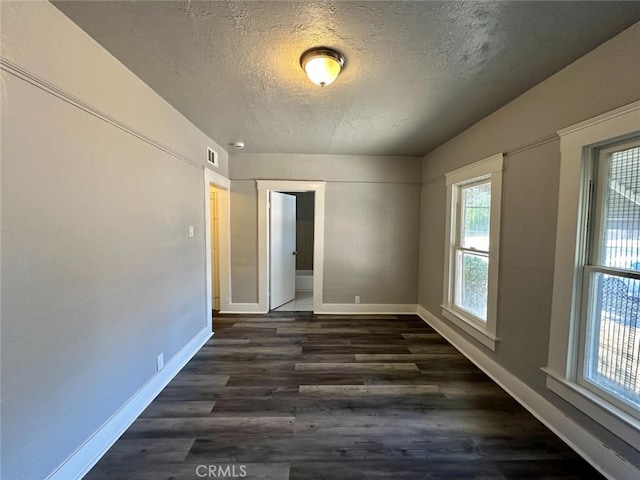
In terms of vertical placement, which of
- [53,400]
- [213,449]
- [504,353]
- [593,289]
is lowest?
[213,449]

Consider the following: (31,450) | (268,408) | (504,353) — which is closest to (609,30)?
(504,353)

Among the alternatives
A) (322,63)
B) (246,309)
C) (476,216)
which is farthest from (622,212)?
(246,309)

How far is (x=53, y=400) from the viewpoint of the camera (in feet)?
4.42

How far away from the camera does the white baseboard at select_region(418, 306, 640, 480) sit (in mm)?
1492

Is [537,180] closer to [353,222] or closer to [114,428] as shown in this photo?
[353,222]

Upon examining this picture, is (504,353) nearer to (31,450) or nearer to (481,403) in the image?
(481,403)

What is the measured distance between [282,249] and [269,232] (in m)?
0.53

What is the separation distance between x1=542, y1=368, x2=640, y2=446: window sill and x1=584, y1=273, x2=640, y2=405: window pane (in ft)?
0.30

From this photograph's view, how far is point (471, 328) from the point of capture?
284 cm

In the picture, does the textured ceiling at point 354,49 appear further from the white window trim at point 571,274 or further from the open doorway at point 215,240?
the open doorway at point 215,240

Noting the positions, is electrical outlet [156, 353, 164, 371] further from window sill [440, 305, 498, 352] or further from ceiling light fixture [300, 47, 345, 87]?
window sill [440, 305, 498, 352]

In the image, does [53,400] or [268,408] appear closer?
[53,400]

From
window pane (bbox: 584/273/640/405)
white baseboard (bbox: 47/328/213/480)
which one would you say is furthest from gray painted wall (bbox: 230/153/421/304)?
window pane (bbox: 584/273/640/405)

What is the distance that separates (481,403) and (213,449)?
199cm
